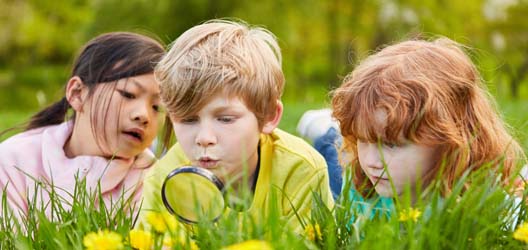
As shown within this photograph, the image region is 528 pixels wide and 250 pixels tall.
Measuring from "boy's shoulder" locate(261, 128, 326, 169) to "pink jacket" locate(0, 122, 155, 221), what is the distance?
64 centimetres

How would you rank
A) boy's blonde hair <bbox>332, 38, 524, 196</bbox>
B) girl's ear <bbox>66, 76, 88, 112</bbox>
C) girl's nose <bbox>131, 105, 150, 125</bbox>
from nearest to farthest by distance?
boy's blonde hair <bbox>332, 38, 524, 196</bbox> < girl's nose <bbox>131, 105, 150, 125</bbox> < girl's ear <bbox>66, 76, 88, 112</bbox>

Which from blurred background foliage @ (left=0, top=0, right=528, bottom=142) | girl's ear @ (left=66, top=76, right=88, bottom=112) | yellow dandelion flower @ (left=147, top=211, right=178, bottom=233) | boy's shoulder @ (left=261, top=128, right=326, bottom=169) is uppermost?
blurred background foliage @ (left=0, top=0, right=528, bottom=142)

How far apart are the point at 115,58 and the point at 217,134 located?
3.53 feet

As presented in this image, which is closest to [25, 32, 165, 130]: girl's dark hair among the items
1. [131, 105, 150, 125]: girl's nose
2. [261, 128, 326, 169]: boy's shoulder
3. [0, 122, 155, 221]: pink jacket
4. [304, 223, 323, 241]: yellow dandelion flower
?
[131, 105, 150, 125]: girl's nose

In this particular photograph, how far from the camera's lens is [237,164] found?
8.57 ft

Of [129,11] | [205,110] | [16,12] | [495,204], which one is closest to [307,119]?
[205,110]

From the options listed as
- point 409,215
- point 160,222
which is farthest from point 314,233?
point 160,222

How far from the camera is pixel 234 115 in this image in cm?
258

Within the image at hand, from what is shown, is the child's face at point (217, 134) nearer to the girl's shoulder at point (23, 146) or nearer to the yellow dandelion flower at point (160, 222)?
the yellow dandelion flower at point (160, 222)

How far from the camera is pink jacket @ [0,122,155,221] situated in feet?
10.9

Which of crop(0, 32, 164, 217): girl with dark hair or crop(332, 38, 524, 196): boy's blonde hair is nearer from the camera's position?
crop(332, 38, 524, 196): boy's blonde hair

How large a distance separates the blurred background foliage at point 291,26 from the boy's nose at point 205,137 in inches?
836

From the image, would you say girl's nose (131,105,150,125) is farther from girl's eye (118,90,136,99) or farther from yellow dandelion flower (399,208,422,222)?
yellow dandelion flower (399,208,422,222)

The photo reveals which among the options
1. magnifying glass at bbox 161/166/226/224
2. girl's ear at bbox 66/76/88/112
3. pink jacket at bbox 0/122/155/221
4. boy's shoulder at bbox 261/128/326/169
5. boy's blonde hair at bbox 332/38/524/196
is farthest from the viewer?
girl's ear at bbox 66/76/88/112
